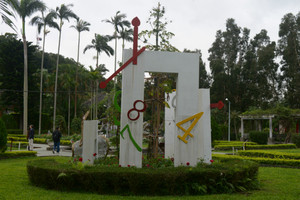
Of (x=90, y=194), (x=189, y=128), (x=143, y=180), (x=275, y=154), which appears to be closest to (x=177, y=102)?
(x=189, y=128)

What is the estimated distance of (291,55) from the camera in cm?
3597

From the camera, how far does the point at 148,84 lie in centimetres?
877

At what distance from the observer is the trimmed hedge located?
5.82m

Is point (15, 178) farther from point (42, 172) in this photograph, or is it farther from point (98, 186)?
point (98, 186)

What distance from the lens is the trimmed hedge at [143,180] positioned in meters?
5.82

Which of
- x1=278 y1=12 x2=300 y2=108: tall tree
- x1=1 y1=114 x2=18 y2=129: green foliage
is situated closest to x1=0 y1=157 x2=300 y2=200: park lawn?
x1=1 y1=114 x2=18 y2=129: green foliage

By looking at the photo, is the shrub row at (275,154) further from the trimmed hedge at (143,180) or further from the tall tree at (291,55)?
the tall tree at (291,55)

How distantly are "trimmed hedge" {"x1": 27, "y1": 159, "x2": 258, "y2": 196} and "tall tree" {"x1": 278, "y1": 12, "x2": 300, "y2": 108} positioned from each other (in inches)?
1292

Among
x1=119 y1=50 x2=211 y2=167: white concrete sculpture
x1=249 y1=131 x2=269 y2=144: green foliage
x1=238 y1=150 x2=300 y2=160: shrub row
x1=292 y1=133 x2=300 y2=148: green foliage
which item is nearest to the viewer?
x1=119 y1=50 x2=211 y2=167: white concrete sculpture

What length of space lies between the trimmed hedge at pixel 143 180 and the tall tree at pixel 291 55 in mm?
32810

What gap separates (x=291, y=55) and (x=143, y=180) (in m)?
35.7

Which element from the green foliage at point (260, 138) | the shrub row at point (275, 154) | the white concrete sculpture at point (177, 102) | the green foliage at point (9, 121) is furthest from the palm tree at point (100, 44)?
the white concrete sculpture at point (177, 102)

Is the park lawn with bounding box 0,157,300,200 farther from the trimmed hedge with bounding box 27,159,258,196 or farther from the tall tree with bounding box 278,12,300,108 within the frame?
the tall tree with bounding box 278,12,300,108

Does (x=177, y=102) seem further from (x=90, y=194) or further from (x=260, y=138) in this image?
(x=260, y=138)
